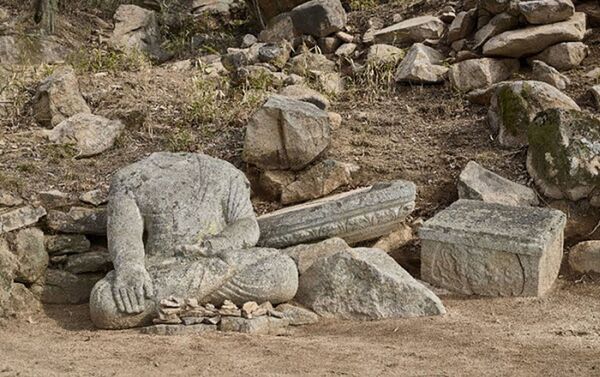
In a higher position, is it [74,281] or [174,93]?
[174,93]

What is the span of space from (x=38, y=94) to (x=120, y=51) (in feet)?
5.97

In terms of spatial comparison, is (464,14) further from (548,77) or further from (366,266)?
(366,266)

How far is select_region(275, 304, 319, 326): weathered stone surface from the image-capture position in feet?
18.4

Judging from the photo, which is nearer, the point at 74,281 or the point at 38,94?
the point at 74,281

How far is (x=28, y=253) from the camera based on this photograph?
637 centimetres

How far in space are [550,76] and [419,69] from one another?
1202 mm

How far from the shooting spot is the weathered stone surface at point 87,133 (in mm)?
7602

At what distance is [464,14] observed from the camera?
9219 mm

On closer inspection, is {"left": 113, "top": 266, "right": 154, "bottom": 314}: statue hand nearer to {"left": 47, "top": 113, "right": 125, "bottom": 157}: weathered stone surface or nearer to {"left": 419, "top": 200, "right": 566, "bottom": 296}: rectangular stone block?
{"left": 419, "top": 200, "right": 566, "bottom": 296}: rectangular stone block

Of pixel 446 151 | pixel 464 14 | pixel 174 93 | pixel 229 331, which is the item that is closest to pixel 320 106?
pixel 446 151

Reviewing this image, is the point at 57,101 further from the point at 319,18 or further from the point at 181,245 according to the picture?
the point at 319,18

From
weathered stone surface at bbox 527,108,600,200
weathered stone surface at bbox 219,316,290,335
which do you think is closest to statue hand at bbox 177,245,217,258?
weathered stone surface at bbox 219,316,290,335

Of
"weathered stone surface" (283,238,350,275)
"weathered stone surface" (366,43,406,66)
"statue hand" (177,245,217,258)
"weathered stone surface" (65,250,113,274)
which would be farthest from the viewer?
"weathered stone surface" (366,43,406,66)

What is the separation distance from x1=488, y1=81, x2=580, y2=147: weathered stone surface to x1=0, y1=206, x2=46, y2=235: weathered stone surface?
12.1ft
